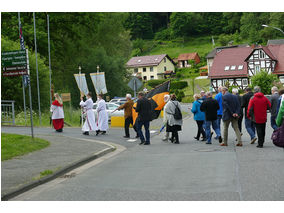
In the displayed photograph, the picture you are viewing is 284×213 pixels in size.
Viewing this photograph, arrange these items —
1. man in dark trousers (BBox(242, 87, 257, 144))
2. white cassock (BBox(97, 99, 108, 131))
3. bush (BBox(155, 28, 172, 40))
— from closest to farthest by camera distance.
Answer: man in dark trousers (BBox(242, 87, 257, 144)), white cassock (BBox(97, 99, 108, 131)), bush (BBox(155, 28, 172, 40))

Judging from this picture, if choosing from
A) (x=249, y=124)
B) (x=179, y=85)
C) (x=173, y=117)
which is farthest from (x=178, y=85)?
(x=249, y=124)

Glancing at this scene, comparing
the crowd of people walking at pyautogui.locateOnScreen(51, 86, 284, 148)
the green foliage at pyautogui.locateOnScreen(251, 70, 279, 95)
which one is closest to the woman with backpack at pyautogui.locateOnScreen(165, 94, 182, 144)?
the crowd of people walking at pyautogui.locateOnScreen(51, 86, 284, 148)

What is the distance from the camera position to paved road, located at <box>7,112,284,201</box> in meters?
7.29

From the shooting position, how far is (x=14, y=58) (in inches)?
548

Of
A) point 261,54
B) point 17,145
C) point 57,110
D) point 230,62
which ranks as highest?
point 261,54

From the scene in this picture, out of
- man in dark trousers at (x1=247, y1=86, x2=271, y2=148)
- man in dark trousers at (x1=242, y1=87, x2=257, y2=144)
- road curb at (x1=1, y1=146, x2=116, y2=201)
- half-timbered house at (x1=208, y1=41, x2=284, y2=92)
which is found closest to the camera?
road curb at (x1=1, y1=146, x2=116, y2=201)

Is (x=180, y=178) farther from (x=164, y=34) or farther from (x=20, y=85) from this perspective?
(x=164, y=34)

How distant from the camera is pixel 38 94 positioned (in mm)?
29391

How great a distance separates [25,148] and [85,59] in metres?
33.6

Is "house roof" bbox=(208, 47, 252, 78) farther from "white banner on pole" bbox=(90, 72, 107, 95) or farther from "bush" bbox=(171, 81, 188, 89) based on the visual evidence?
"white banner on pole" bbox=(90, 72, 107, 95)

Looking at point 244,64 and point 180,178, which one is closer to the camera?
point 180,178

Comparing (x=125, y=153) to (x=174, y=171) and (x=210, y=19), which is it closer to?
(x=174, y=171)

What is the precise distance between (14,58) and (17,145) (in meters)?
2.61

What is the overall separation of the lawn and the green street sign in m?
2.41
